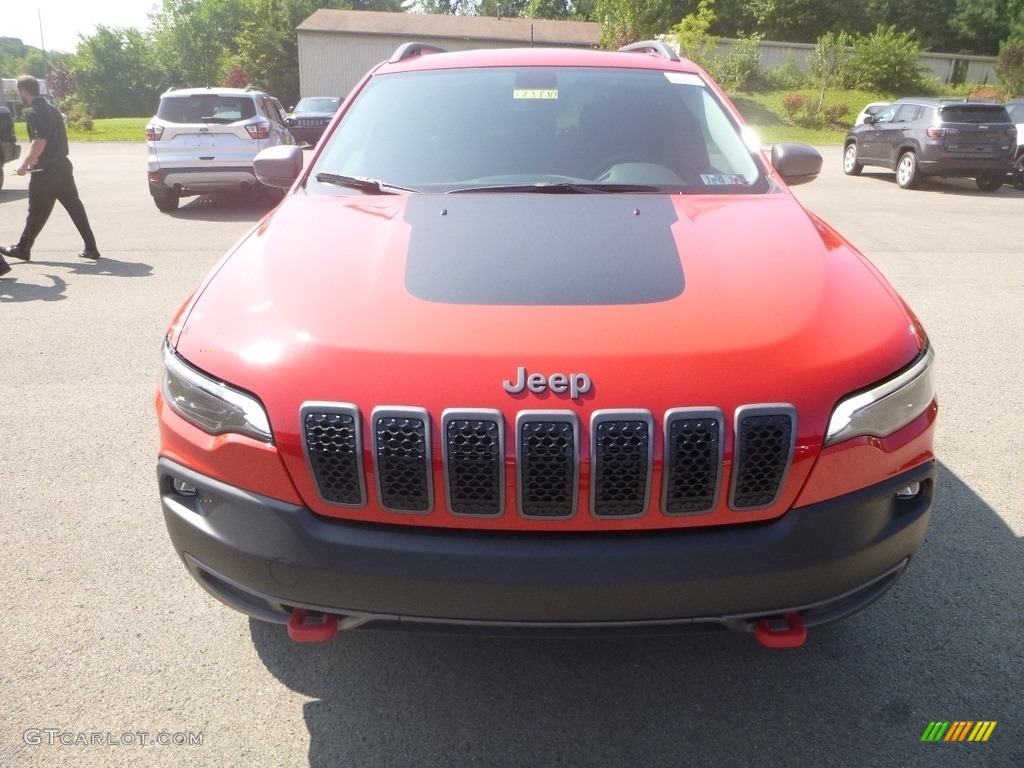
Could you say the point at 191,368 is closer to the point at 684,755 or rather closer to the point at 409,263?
the point at 409,263

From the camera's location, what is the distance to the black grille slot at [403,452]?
6.03 ft

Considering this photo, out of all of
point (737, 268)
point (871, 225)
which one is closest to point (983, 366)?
point (737, 268)

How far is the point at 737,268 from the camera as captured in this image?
92.7 inches

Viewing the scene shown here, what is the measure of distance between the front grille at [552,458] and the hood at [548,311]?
38mm

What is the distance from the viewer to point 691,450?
1.84m

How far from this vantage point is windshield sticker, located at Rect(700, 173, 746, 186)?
3.08 m

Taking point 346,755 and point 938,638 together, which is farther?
point 938,638

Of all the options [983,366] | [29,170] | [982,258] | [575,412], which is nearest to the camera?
[575,412]

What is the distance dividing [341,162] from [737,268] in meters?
1.66

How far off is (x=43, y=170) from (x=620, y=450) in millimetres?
8464

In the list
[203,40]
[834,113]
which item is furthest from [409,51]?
[203,40]

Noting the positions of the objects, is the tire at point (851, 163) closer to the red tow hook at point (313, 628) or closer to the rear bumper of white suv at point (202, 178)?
the rear bumper of white suv at point (202, 178)

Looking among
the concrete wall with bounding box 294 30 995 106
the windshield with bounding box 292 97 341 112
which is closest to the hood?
the windshield with bounding box 292 97 341 112

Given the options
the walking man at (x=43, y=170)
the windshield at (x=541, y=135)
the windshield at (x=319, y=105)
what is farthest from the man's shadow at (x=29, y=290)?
the windshield at (x=319, y=105)
